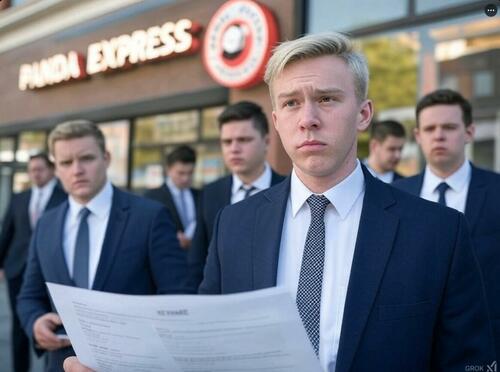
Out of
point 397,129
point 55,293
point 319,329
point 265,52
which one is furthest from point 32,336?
point 265,52

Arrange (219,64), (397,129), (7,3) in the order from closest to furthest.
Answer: (7,3) → (397,129) → (219,64)

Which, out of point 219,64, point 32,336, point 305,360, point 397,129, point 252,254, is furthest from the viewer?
point 219,64

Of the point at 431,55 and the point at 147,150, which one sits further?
the point at 147,150

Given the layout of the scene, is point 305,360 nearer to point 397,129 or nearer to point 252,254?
point 252,254

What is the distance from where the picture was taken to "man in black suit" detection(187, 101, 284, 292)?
14.0 feet

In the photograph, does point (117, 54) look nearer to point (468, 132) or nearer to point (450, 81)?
point (450, 81)

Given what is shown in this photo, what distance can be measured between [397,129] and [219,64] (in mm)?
3937

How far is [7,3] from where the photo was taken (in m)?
2.86

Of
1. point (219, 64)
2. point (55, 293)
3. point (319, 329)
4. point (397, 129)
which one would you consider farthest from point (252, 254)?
point (219, 64)

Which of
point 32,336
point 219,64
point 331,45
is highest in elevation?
point 219,64

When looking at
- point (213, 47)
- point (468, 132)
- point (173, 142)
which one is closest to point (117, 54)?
point (173, 142)

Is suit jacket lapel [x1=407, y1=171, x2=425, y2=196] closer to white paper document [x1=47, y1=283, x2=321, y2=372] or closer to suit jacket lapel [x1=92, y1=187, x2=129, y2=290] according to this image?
suit jacket lapel [x1=92, y1=187, x2=129, y2=290]

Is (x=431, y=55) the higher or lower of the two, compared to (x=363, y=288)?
higher

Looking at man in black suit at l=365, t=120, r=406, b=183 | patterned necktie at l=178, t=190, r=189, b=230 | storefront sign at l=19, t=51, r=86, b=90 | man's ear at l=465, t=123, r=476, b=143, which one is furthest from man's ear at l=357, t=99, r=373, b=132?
storefront sign at l=19, t=51, r=86, b=90
